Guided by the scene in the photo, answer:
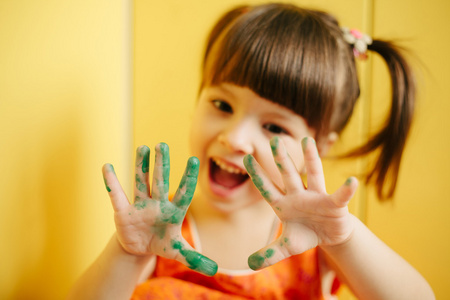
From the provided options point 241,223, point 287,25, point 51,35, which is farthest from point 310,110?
point 51,35

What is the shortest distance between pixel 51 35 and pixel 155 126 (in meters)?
0.44

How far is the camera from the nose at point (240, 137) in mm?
574

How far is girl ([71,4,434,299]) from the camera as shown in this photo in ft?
1.49

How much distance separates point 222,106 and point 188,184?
0.80 feet

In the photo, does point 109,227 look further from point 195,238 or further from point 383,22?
point 383,22

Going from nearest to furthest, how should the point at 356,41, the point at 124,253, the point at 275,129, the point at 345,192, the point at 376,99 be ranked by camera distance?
the point at 345,192 → the point at 124,253 → the point at 275,129 → the point at 356,41 → the point at 376,99

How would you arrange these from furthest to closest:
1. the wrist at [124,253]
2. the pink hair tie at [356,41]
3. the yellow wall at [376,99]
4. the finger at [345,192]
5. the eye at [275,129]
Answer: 1. the yellow wall at [376,99]
2. the pink hair tie at [356,41]
3. the eye at [275,129]
4. the wrist at [124,253]
5. the finger at [345,192]

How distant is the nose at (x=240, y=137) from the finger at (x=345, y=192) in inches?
7.4

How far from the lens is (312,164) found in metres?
0.44

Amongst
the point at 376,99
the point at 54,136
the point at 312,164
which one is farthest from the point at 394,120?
the point at 54,136

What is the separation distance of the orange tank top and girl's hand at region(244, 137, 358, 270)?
22cm

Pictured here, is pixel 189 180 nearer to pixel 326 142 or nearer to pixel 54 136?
pixel 54 136

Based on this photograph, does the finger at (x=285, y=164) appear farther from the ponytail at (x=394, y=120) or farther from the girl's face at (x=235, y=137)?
the ponytail at (x=394, y=120)

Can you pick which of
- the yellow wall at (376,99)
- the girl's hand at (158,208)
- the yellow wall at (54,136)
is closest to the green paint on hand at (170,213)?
the girl's hand at (158,208)
